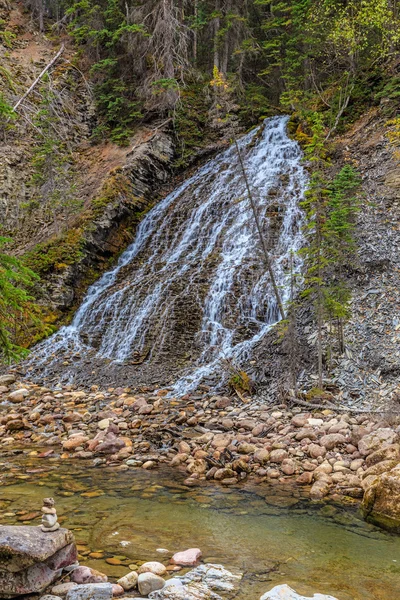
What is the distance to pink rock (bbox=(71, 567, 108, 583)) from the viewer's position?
3.46 m

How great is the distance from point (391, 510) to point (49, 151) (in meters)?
16.2

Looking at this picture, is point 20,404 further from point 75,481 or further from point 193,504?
point 193,504

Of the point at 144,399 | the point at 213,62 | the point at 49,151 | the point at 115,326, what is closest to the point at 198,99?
the point at 213,62

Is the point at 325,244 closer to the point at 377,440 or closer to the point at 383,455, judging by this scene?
the point at 377,440

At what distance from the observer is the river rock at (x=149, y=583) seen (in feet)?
11.2

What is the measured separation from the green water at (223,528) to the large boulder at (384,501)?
14 centimetres

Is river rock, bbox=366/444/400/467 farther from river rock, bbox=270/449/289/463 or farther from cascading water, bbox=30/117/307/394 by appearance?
cascading water, bbox=30/117/307/394

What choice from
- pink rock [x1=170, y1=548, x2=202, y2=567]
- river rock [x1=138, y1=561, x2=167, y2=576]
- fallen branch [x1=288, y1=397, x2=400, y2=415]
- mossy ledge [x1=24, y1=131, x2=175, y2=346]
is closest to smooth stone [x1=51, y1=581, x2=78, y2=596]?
river rock [x1=138, y1=561, x2=167, y2=576]

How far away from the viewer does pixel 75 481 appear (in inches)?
249

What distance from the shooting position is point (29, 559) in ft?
10.5

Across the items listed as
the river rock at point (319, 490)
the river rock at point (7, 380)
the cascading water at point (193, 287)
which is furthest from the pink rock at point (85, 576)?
the river rock at point (7, 380)

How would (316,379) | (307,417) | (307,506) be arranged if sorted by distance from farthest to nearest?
1. (316,379)
2. (307,417)
3. (307,506)

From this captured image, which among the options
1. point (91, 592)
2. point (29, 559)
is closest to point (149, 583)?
point (91, 592)

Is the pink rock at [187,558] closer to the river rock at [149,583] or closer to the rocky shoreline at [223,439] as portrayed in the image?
the river rock at [149,583]
